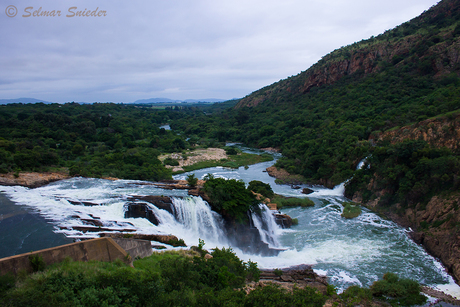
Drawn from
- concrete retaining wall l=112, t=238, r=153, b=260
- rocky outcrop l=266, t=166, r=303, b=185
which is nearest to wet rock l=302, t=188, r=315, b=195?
rocky outcrop l=266, t=166, r=303, b=185

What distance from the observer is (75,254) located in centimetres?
866

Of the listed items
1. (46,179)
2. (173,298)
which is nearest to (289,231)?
(173,298)

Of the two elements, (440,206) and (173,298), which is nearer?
(173,298)

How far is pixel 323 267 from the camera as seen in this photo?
581 inches

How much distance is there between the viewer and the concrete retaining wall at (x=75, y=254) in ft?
24.5

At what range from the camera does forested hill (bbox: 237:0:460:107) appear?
39969 millimetres

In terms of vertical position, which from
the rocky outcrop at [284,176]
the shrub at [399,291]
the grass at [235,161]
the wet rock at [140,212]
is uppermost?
the wet rock at [140,212]

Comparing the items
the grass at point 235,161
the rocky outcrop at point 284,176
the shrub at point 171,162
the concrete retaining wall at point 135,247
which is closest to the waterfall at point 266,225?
the concrete retaining wall at point 135,247

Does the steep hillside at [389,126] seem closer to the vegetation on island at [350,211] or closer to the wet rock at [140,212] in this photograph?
the vegetation on island at [350,211]

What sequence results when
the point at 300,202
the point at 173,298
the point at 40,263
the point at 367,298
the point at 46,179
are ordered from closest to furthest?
the point at 173,298 < the point at 40,263 < the point at 367,298 < the point at 46,179 < the point at 300,202

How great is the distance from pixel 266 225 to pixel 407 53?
148 ft

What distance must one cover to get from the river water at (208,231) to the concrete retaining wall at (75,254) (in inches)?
112

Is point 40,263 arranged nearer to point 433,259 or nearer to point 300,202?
point 433,259

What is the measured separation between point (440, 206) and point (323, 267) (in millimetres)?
9816
